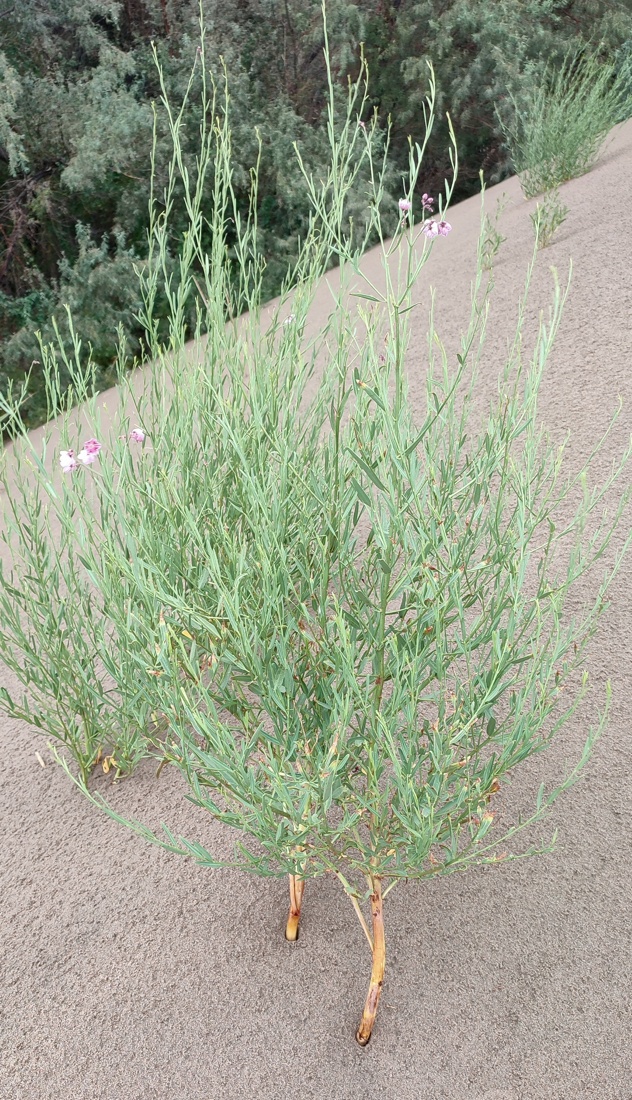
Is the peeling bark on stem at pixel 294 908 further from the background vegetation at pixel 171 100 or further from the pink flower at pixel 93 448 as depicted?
the background vegetation at pixel 171 100

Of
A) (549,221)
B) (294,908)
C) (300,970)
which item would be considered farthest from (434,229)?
(549,221)

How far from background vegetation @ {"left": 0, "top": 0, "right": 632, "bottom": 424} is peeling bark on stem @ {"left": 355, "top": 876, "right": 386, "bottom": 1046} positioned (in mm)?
6016

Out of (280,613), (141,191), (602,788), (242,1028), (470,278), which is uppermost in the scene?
(280,613)

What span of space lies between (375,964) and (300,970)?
239mm

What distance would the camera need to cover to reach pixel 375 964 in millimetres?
1854

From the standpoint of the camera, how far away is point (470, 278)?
5.14 m

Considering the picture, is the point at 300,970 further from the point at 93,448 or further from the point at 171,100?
the point at 171,100

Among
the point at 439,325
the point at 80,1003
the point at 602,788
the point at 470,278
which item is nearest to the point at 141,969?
the point at 80,1003

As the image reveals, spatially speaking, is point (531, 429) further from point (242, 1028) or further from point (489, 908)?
point (242, 1028)

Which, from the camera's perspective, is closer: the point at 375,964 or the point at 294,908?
the point at 375,964

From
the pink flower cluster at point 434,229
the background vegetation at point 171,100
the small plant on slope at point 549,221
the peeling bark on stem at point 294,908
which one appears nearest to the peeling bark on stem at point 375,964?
the peeling bark on stem at point 294,908

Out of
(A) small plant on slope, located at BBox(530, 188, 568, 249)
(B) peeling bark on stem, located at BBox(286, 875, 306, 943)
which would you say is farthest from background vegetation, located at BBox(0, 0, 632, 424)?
(B) peeling bark on stem, located at BBox(286, 875, 306, 943)

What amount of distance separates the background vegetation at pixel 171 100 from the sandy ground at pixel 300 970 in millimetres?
5526

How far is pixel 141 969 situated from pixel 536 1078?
2.58 feet
